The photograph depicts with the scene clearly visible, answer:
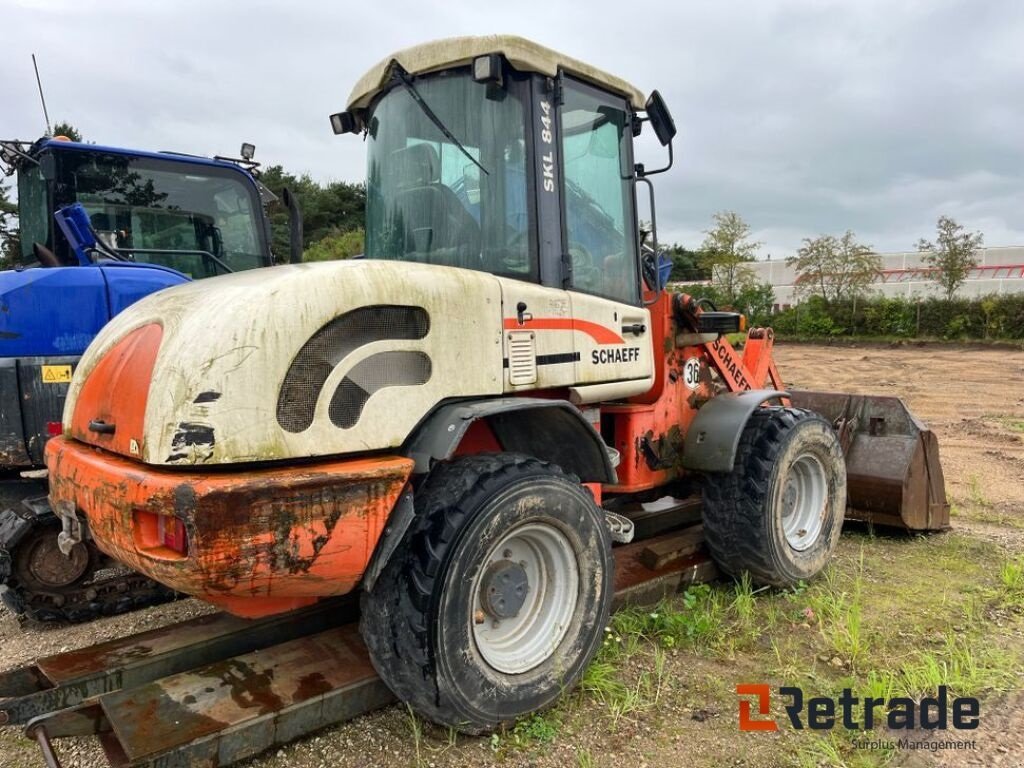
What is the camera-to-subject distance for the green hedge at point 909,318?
22.5 metres

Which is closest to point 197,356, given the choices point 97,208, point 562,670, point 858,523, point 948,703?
point 562,670

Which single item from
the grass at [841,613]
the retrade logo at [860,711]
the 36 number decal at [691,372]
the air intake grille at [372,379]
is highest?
the air intake grille at [372,379]

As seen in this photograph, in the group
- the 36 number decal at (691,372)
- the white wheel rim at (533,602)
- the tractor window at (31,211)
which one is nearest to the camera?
the white wheel rim at (533,602)

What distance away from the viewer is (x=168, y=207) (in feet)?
17.7

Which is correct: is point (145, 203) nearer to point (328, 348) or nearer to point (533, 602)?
point (328, 348)

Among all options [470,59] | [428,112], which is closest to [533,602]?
[428,112]

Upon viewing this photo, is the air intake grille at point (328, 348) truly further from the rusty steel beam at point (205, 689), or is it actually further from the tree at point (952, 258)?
the tree at point (952, 258)

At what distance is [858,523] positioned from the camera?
5512 millimetres

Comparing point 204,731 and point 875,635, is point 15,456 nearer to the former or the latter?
point 204,731

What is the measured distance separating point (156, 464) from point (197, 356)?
0.34m

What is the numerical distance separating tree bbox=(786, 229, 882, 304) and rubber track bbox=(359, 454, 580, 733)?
26465 mm

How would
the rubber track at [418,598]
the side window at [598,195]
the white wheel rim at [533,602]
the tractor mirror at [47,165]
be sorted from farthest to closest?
the tractor mirror at [47,165] < the side window at [598,195] < the white wheel rim at [533,602] < the rubber track at [418,598]

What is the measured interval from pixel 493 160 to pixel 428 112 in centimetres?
35

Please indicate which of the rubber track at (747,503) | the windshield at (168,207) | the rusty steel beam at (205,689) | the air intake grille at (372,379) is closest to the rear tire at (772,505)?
the rubber track at (747,503)
